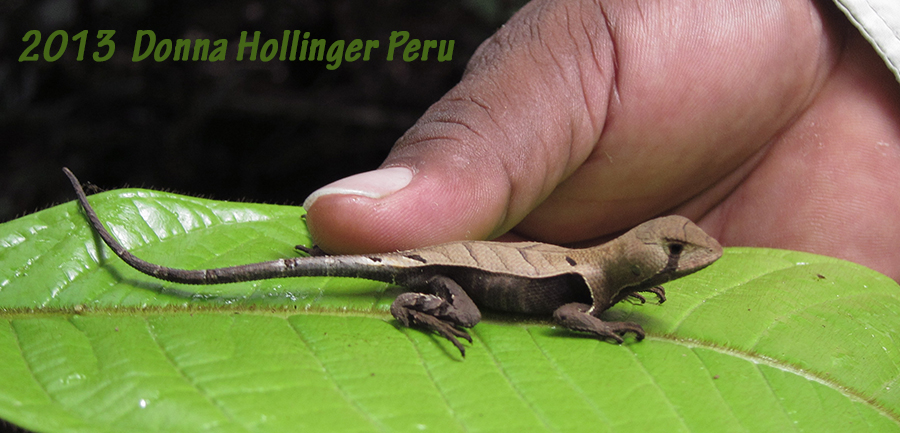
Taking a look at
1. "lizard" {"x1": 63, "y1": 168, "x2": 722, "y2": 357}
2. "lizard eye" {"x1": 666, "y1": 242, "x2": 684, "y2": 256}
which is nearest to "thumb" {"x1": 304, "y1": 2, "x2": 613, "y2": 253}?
"lizard" {"x1": 63, "y1": 168, "x2": 722, "y2": 357}

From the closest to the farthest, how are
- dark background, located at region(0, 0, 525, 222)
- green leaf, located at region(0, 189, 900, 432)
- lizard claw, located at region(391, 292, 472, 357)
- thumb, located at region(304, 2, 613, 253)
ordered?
1. green leaf, located at region(0, 189, 900, 432)
2. lizard claw, located at region(391, 292, 472, 357)
3. thumb, located at region(304, 2, 613, 253)
4. dark background, located at region(0, 0, 525, 222)

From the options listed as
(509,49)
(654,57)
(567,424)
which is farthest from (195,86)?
(567,424)

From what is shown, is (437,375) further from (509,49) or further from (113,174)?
(113,174)

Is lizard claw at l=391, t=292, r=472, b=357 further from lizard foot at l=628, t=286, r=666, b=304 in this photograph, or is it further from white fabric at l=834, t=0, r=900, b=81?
white fabric at l=834, t=0, r=900, b=81

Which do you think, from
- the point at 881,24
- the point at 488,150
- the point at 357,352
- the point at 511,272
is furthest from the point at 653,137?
the point at 357,352

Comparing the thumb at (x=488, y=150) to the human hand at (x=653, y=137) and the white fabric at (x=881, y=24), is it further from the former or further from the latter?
the white fabric at (x=881, y=24)

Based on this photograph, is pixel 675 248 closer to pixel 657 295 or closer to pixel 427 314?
pixel 657 295
